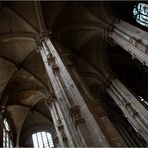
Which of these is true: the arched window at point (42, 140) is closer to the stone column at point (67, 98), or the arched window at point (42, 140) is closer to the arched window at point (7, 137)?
the arched window at point (7, 137)

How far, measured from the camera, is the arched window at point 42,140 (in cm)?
1838

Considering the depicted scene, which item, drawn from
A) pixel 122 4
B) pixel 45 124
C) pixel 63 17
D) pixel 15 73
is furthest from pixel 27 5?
pixel 45 124

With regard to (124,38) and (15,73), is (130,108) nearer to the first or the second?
(124,38)

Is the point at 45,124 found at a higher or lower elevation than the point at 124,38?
higher

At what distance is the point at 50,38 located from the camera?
14000 millimetres

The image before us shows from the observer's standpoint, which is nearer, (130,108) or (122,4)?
(130,108)

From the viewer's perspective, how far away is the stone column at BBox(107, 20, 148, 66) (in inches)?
487

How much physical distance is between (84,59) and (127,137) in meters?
5.51

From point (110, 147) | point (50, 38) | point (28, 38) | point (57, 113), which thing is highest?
point (28, 38)

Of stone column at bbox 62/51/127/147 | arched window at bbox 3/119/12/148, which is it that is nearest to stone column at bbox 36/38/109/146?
stone column at bbox 62/51/127/147

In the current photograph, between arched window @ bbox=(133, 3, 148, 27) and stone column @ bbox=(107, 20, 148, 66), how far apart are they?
12.1ft

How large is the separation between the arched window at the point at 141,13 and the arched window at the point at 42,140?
30.8 feet

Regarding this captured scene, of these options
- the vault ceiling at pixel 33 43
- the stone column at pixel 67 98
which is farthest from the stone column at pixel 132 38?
the stone column at pixel 67 98

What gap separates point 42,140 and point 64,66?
30.8 ft
